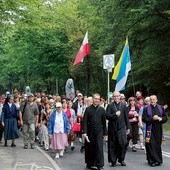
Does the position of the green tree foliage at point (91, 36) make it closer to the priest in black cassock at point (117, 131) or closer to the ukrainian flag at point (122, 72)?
the ukrainian flag at point (122, 72)

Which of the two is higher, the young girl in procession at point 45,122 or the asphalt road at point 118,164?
the young girl in procession at point 45,122

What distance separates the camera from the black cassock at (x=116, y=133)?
1163 centimetres

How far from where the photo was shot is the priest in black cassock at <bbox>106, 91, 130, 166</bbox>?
11.6 m

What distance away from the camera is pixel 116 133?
11703 millimetres

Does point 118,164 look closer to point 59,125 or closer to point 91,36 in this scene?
point 59,125

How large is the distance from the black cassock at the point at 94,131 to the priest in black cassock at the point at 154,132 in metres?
1.21

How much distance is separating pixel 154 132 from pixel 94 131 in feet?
5.33

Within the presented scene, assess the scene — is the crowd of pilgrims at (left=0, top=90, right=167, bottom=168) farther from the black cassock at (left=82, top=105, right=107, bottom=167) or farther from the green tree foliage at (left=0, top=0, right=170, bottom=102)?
the green tree foliage at (left=0, top=0, right=170, bottom=102)

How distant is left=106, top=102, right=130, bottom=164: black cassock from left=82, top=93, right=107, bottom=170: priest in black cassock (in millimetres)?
346

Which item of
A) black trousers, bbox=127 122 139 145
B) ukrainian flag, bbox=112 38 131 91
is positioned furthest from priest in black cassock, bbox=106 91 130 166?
ukrainian flag, bbox=112 38 131 91

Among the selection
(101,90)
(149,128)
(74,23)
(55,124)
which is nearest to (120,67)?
(55,124)

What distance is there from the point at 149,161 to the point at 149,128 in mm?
816

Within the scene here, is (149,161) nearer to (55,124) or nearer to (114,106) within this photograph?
(114,106)

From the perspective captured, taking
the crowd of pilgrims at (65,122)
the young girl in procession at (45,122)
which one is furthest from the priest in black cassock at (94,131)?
the young girl in procession at (45,122)
